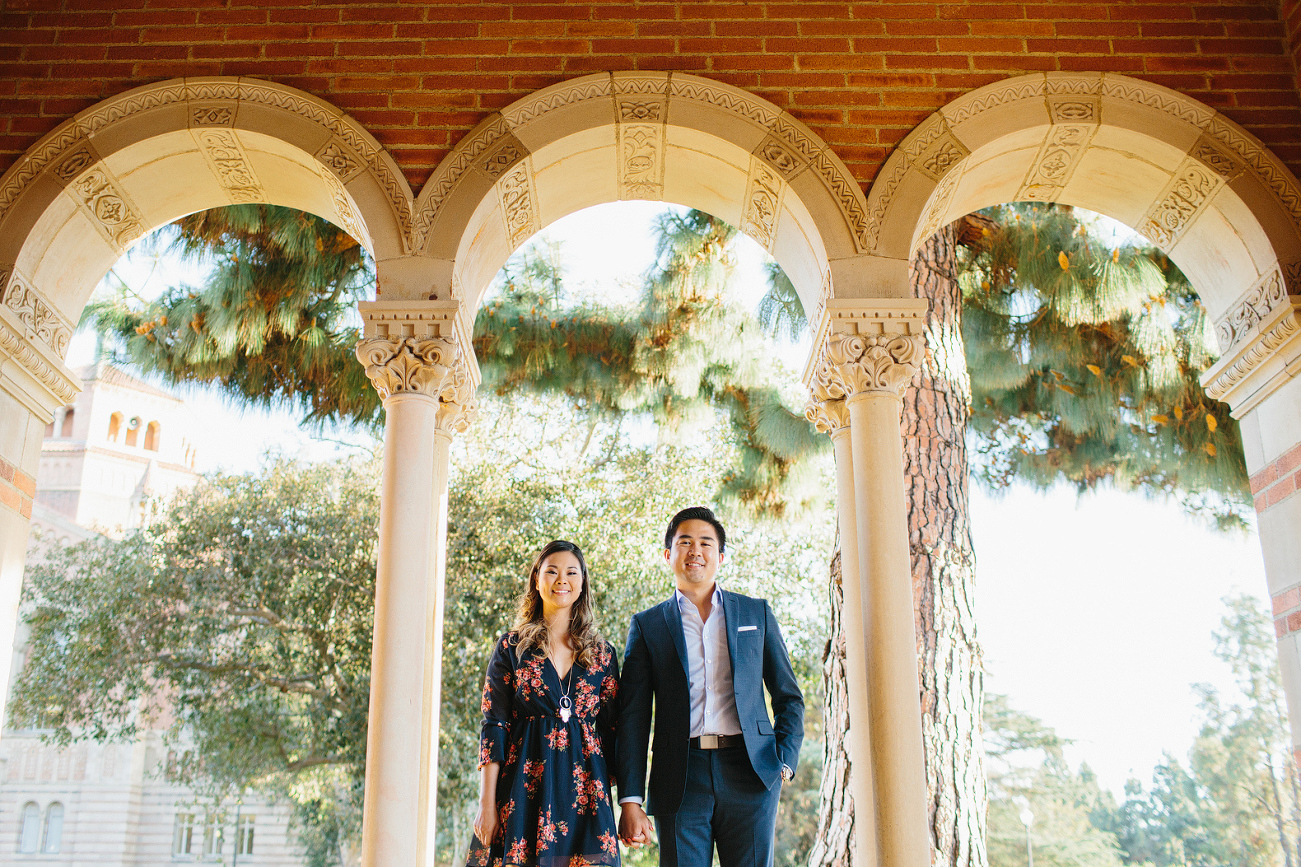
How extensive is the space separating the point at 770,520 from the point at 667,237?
2384 mm

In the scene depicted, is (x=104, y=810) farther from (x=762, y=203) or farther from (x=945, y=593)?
(x=762, y=203)

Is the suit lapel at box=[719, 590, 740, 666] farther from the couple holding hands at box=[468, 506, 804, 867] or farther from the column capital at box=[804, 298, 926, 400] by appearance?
the column capital at box=[804, 298, 926, 400]

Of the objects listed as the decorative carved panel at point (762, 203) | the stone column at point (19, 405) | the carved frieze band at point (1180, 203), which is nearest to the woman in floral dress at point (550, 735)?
the decorative carved panel at point (762, 203)

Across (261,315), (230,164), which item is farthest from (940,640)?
(261,315)

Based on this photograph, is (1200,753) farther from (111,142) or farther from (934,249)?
(111,142)

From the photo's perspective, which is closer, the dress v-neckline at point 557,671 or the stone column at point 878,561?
the dress v-neckline at point 557,671

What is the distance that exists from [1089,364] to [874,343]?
13.3 feet

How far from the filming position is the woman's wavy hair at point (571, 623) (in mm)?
3008

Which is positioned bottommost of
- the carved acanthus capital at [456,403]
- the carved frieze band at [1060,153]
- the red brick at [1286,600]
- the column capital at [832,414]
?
the red brick at [1286,600]

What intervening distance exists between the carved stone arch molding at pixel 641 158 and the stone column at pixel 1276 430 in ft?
5.07

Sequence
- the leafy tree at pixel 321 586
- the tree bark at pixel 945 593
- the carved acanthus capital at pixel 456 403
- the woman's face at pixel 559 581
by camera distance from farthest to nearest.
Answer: the leafy tree at pixel 321 586
the tree bark at pixel 945 593
the carved acanthus capital at pixel 456 403
the woman's face at pixel 559 581

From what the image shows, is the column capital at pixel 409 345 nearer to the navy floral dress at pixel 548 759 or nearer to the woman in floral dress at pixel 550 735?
the woman in floral dress at pixel 550 735

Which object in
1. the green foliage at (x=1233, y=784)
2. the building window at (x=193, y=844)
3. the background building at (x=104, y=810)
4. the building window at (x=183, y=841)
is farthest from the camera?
the building window at (x=183, y=841)

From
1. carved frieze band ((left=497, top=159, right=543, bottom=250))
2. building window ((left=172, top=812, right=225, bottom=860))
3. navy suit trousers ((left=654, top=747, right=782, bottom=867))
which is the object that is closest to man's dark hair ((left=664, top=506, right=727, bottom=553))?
navy suit trousers ((left=654, top=747, right=782, bottom=867))
